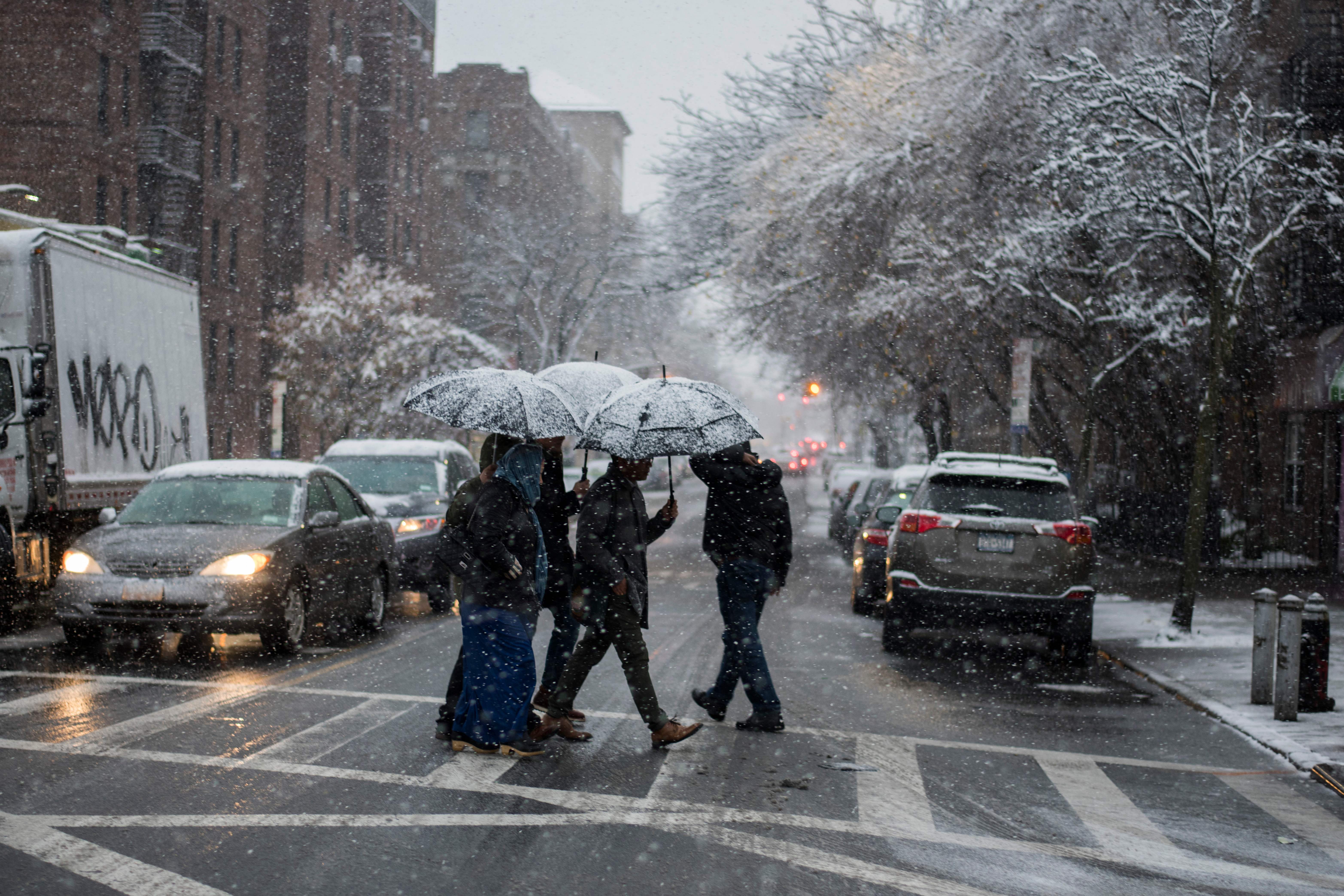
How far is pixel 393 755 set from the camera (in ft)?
23.0

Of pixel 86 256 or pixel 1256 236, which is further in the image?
pixel 1256 236

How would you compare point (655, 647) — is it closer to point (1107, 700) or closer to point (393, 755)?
point (1107, 700)

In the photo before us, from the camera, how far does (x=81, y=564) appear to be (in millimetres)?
10352

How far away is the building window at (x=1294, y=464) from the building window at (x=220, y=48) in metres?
31.4

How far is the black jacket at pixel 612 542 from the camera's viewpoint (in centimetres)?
711

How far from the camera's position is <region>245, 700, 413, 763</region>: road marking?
6941mm

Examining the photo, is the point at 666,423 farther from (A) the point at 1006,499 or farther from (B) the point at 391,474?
(B) the point at 391,474

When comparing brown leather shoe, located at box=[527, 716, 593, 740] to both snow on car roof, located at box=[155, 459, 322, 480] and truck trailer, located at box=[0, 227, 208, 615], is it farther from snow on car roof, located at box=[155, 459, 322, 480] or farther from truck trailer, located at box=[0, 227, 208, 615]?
truck trailer, located at box=[0, 227, 208, 615]

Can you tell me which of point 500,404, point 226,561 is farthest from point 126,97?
point 500,404

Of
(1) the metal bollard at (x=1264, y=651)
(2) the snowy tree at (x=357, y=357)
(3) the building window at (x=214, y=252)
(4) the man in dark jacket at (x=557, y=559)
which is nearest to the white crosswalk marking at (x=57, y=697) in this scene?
(4) the man in dark jacket at (x=557, y=559)

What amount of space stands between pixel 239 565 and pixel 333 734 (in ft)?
10.8

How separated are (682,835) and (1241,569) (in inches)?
714

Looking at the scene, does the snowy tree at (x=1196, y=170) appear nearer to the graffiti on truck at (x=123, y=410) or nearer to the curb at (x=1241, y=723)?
the curb at (x=1241, y=723)

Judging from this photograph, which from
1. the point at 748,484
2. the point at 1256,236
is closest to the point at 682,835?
the point at 748,484
